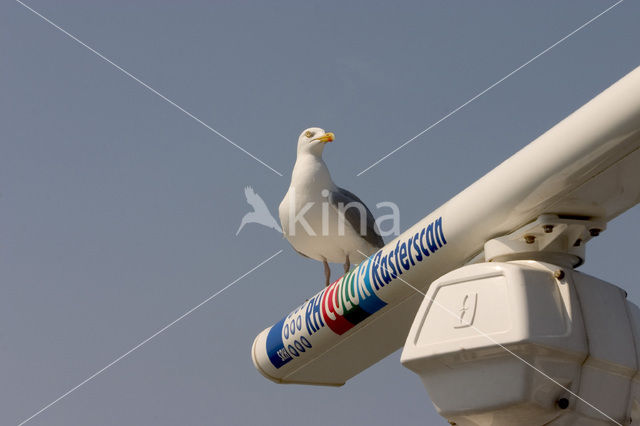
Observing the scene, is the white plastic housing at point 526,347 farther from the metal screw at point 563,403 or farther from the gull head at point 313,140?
the gull head at point 313,140

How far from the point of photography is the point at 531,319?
3.11 meters

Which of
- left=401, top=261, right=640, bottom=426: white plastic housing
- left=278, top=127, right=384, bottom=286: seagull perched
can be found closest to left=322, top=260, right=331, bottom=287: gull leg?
left=278, top=127, right=384, bottom=286: seagull perched

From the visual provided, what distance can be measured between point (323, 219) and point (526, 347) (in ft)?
12.4

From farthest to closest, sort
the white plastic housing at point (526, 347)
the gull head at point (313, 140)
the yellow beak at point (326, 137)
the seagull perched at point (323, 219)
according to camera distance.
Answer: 1. the yellow beak at point (326, 137)
2. the gull head at point (313, 140)
3. the seagull perched at point (323, 219)
4. the white plastic housing at point (526, 347)

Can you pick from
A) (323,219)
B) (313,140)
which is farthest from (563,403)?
(313,140)

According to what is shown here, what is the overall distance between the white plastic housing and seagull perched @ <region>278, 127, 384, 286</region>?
11.0ft

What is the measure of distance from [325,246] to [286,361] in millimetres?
1605

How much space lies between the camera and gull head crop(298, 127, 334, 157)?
7316 millimetres

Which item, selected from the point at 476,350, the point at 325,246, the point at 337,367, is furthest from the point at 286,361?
the point at 476,350

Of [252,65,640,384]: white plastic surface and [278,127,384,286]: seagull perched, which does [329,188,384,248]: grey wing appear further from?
[252,65,640,384]: white plastic surface

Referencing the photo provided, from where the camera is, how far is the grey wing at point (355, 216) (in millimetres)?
6840

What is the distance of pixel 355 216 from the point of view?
22.6 ft

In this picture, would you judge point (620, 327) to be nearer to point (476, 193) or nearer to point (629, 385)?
point (629, 385)

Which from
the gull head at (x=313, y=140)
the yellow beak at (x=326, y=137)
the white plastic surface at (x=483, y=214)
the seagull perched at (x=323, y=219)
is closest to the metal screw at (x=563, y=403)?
the white plastic surface at (x=483, y=214)
